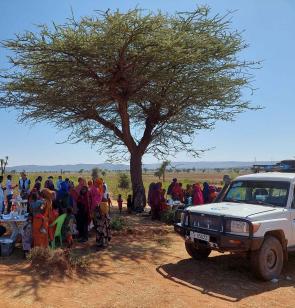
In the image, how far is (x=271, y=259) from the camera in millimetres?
9086

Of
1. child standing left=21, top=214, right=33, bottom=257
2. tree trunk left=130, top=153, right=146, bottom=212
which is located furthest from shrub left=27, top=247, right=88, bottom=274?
tree trunk left=130, top=153, right=146, bottom=212

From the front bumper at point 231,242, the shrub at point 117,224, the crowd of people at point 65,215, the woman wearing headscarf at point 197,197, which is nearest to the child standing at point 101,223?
the crowd of people at point 65,215

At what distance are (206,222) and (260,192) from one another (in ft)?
5.03

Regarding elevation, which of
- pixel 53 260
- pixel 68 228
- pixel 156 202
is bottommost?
pixel 53 260

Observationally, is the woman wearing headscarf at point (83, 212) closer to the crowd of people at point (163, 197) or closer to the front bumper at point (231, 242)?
the front bumper at point (231, 242)

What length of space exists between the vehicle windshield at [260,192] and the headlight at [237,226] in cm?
118

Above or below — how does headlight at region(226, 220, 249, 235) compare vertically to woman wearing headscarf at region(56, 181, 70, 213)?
below

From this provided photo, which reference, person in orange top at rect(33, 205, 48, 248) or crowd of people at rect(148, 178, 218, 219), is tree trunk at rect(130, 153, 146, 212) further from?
person in orange top at rect(33, 205, 48, 248)

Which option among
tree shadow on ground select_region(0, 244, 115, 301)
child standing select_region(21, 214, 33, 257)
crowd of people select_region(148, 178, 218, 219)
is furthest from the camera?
crowd of people select_region(148, 178, 218, 219)

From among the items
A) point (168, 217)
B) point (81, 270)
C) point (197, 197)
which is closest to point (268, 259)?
point (81, 270)

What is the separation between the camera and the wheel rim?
9.00m

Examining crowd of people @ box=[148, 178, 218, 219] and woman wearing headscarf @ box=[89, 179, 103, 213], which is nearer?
woman wearing headscarf @ box=[89, 179, 103, 213]

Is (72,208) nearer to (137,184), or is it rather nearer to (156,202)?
(156,202)

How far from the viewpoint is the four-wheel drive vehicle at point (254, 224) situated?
8633 mm
